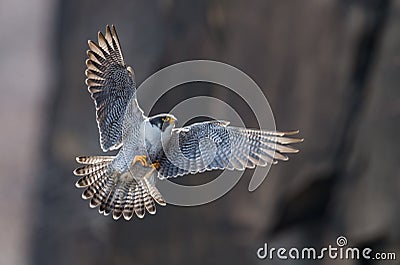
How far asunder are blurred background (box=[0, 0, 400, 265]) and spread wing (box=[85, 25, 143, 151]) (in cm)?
387

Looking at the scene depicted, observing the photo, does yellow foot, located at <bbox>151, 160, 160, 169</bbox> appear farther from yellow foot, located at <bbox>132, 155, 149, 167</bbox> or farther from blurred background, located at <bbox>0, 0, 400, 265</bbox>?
blurred background, located at <bbox>0, 0, 400, 265</bbox>

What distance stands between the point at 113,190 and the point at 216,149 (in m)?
0.77

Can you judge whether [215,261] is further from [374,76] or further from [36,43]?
[36,43]

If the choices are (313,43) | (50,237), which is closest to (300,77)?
(313,43)

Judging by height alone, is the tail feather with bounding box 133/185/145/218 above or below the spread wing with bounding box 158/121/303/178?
below

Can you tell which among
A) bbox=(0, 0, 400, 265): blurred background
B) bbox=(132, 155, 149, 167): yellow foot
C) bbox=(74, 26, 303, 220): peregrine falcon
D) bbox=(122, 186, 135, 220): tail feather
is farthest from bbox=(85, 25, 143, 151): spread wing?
bbox=(0, 0, 400, 265): blurred background

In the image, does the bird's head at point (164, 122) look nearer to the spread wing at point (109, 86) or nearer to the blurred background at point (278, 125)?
the spread wing at point (109, 86)

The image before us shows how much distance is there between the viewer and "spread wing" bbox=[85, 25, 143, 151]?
19.9 ft

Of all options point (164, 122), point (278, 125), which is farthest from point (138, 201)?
point (278, 125)

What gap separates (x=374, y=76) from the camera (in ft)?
31.7

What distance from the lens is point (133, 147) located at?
5.97 meters

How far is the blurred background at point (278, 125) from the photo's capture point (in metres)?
9.56

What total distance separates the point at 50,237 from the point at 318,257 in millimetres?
3777

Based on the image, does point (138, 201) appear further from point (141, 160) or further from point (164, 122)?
point (164, 122)
